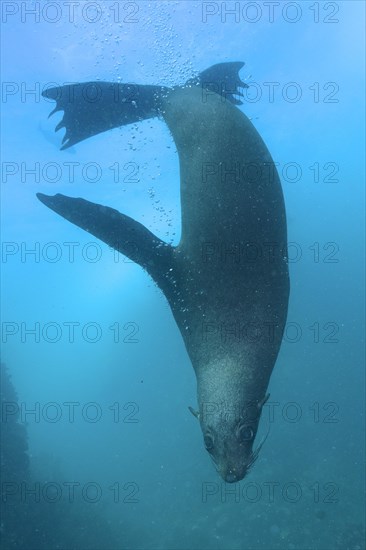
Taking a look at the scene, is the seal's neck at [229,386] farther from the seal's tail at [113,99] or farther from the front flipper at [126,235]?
the seal's tail at [113,99]

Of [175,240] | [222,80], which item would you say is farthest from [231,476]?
[175,240]

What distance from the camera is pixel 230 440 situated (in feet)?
10.1

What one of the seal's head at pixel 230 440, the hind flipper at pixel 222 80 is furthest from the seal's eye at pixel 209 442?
the hind flipper at pixel 222 80

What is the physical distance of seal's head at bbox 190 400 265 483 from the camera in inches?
120

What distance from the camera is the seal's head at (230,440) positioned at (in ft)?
9.98

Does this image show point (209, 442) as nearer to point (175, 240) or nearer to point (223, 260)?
point (223, 260)

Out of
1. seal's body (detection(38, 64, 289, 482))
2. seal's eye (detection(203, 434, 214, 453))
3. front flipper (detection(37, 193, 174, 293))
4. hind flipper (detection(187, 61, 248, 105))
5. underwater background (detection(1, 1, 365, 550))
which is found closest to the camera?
seal's eye (detection(203, 434, 214, 453))

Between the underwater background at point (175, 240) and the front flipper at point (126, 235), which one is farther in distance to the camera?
the underwater background at point (175, 240)

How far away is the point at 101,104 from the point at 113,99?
0.56ft

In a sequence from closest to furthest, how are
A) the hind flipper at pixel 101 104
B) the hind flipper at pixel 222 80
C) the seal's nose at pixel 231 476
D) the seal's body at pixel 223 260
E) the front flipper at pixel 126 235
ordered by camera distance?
1. the seal's nose at pixel 231 476
2. the seal's body at pixel 223 260
3. the front flipper at pixel 126 235
4. the hind flipper at pixel 101 104
5. the hind flipper at pixel 222 80

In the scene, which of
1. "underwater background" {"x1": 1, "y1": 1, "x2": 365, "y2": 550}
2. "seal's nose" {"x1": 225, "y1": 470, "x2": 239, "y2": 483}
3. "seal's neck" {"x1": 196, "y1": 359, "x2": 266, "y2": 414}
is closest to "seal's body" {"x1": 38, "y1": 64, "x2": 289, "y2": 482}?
"seal's neck" {"x1": 196, "y1": 359, "x2": 266, "y2": 414}

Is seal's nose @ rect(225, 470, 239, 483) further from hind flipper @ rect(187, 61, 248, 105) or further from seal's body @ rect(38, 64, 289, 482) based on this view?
hind flipper @ rect(187, 61, 248, 105)

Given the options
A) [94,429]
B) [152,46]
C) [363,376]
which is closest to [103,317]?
[94,429]

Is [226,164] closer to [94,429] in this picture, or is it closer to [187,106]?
[187,106]
